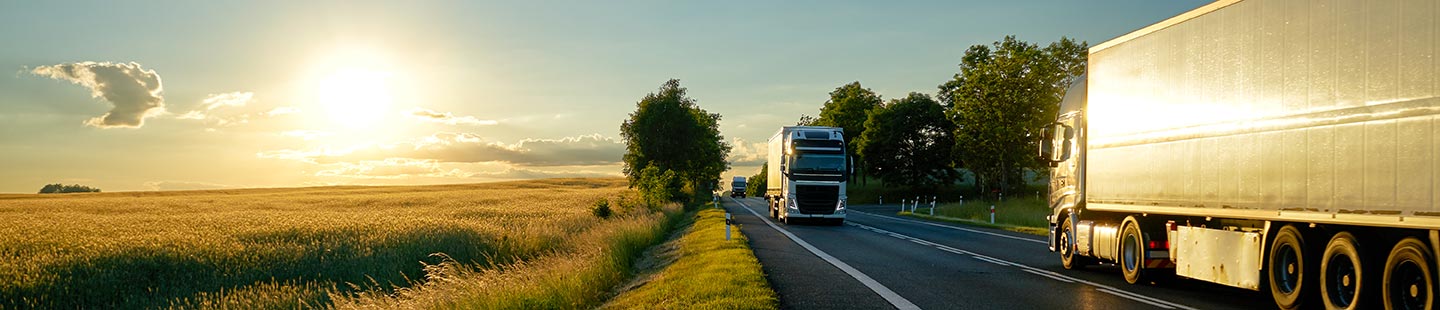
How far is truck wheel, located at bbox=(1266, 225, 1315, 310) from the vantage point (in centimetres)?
959

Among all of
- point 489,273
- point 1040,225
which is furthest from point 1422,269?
point 1040,225

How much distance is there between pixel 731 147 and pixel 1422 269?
374 feet

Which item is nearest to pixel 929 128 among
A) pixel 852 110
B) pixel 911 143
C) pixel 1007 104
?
pixel 911 143

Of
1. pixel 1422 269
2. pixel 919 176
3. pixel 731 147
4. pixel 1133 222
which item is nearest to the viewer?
pixel 1422 269

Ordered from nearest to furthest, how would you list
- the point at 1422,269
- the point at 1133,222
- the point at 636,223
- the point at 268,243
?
the point at 1422,269 < the point at 1133,222 < the point at 268,243 < the point at 636,223

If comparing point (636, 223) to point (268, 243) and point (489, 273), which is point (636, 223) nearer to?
point (268, 243)

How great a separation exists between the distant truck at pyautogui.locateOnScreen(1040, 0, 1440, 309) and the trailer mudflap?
0.02 meters

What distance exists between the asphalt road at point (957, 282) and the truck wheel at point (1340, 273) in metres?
1.63

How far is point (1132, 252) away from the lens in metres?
13.7

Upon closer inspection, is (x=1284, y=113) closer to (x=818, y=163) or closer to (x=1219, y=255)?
(x=1219, y=255)

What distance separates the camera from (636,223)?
1092 inches

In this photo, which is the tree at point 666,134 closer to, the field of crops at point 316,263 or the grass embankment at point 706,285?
the field of crops at point 316,263

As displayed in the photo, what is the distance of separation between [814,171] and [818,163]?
29 centimetres

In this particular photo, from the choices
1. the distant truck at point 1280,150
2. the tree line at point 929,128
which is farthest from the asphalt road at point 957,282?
the tree line at point 929,128
